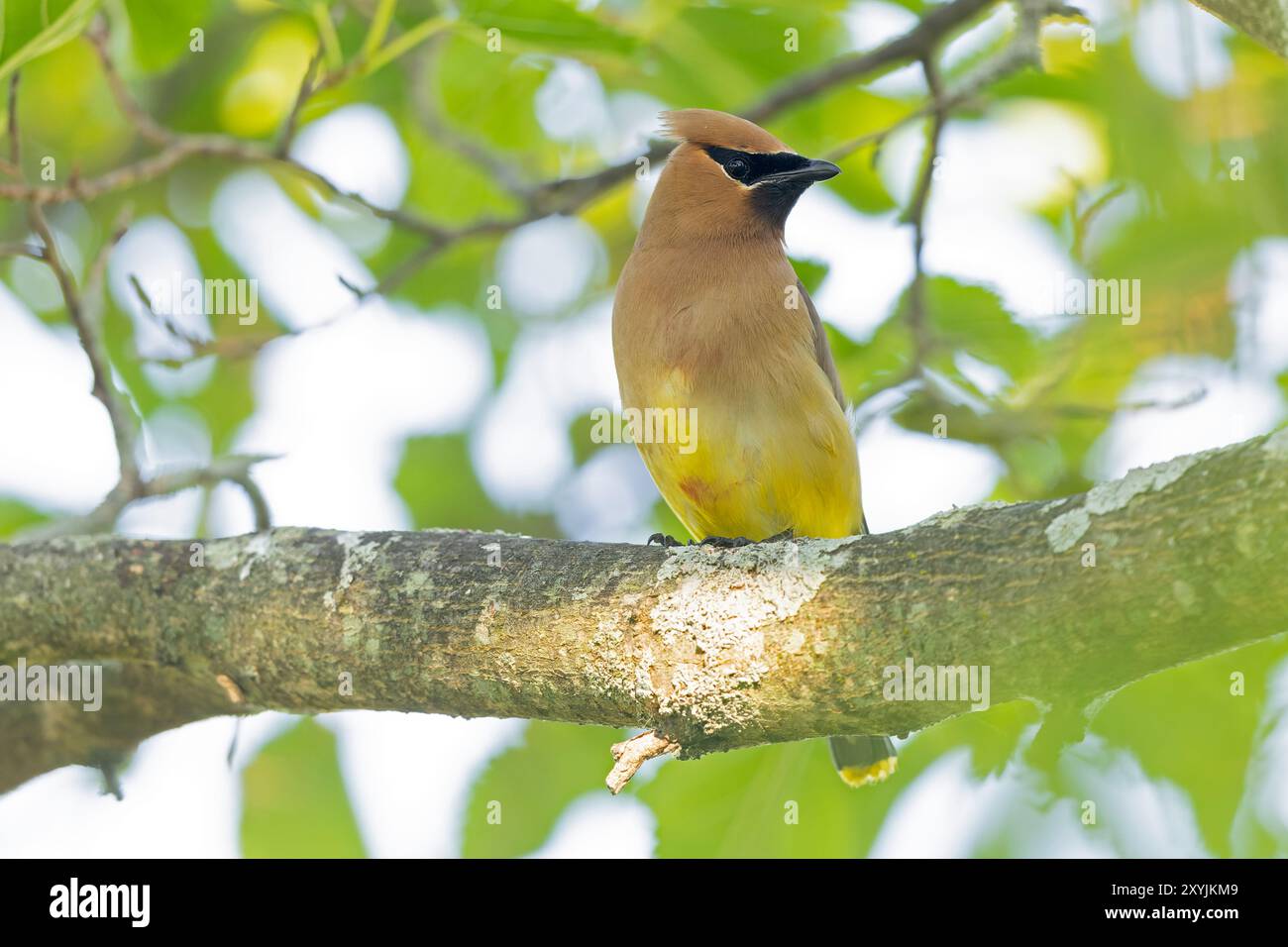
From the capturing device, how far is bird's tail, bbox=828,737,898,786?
Answer: 14.5 ft

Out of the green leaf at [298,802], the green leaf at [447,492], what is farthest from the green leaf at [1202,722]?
the green leaf at [447,492]

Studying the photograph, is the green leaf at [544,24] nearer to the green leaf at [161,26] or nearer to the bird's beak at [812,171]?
the green leaf at [161,26]

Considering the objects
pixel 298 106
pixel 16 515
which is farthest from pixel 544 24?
pixel 16 515

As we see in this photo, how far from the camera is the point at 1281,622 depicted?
7.80ft

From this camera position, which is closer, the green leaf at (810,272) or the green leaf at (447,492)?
the green leaf at (810,272)

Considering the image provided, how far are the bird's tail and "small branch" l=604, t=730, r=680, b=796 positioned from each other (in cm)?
139

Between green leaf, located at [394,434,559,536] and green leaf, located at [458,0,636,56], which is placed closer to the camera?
green leaf, located at [458,0,636,56]

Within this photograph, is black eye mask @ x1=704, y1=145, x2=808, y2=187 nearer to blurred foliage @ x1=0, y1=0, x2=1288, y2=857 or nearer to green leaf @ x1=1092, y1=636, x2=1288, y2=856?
blurred foliage @ x1=0, y1=0, x2=1288, y2=857

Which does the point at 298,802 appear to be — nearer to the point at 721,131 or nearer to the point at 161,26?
the point at 161,26

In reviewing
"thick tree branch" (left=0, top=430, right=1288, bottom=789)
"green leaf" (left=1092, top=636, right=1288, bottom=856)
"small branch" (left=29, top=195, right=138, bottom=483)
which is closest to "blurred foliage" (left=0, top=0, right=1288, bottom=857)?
"green leaf" (left=1092, top=636, right=1288, bottom=856)

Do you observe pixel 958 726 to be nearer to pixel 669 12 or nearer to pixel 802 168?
pixel 802 168

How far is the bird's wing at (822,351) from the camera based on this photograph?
5.14 meters
